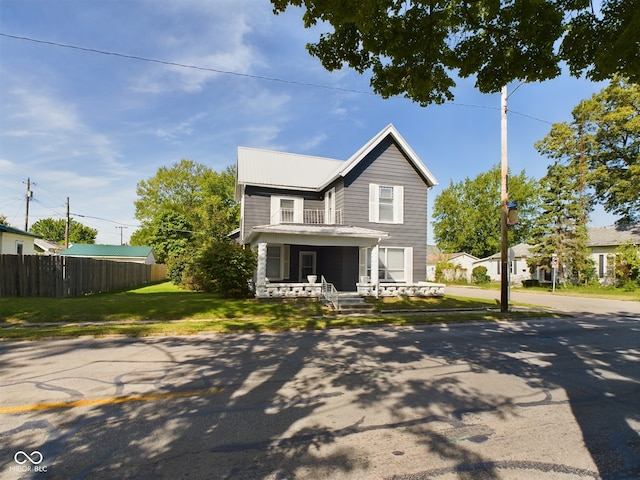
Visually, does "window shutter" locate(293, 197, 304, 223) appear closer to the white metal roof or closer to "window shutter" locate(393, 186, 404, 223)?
the white metal roof

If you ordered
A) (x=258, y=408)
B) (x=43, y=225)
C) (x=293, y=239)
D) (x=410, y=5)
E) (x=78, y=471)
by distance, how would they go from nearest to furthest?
(x=78, y=471), (x=258, y=408), (x=410, y=5), (x=293, y=239), (x=43, y=225)

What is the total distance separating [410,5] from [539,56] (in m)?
→ 2.72

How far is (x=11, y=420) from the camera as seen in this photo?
13.6ft

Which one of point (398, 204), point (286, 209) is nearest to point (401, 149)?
point (398, 204)

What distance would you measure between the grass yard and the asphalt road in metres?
1.56

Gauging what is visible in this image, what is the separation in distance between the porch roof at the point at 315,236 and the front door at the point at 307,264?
3.74m

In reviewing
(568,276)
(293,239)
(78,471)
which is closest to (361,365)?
(78,471)

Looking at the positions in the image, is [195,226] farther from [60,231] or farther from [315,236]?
[60,231]

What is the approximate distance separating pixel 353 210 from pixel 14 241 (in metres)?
23.7

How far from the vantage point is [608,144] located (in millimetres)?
40844

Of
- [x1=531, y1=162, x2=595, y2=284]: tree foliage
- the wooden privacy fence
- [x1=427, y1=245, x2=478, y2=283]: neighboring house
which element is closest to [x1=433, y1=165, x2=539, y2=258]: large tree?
[x1=427, y1=245, x2=478, y2=283]: neighboring house

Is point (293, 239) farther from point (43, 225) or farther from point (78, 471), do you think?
point (43, 225)

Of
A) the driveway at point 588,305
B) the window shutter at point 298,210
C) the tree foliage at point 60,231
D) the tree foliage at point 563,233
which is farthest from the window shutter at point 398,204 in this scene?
the tree foliage at point 60,231

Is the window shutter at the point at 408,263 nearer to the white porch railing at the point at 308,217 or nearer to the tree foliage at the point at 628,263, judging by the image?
the white porch railing at the point at 308,217
